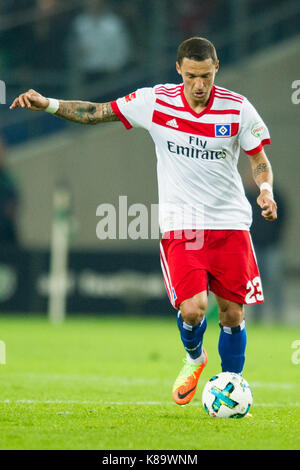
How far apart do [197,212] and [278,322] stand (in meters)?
9.09

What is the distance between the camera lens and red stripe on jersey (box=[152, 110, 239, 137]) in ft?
19.1

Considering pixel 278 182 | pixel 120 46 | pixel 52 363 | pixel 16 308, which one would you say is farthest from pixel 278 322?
pixel 52 363

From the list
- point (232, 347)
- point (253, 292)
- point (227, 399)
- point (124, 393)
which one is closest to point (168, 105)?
point (253, 292)

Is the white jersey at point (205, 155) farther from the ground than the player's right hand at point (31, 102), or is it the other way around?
the player's right hand at point (31, 102)

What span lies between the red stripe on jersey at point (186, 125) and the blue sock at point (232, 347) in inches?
46.7

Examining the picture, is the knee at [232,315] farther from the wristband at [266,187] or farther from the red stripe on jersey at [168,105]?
the red stripe on jersey at [168,105]

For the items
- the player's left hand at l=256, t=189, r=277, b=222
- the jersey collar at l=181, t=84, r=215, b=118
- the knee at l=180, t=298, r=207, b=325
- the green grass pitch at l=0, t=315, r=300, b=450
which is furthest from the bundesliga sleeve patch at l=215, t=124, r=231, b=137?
the green grass pitch at l=0, t=315, r=300, b=450

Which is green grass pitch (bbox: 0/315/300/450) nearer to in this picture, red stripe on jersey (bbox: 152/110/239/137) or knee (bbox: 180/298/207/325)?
knee (bbox: 180/298/207/325)

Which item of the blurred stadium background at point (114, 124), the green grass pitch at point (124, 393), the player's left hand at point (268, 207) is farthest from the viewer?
the blurred stadium background at point (114, 124)

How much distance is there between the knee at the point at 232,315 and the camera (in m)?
5.86

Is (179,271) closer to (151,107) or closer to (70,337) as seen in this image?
(151,107)

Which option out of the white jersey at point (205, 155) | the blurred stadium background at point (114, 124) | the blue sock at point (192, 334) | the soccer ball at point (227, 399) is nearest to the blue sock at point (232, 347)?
the blue sock at point (192, 334)

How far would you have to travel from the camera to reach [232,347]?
5859mm

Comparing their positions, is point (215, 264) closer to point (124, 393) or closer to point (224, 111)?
point (224, 111)
